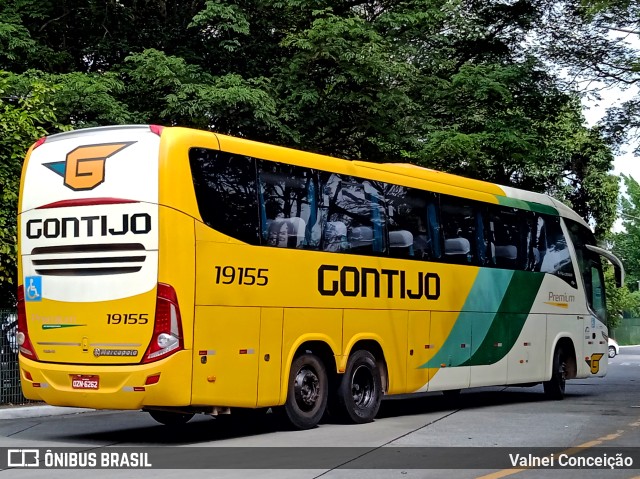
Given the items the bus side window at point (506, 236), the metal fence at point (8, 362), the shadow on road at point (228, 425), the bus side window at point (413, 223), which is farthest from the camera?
the bus side window at point (506, 236)

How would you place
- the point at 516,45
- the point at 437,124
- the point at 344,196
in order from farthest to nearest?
the point at 516,45 < the point at 437,124 < the point at 344,196

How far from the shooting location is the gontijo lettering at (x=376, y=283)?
48.1ft

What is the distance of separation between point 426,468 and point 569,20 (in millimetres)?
21788

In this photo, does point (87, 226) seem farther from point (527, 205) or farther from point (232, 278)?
point (527, 205)

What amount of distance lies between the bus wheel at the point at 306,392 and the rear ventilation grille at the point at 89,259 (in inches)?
111

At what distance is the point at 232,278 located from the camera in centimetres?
1298

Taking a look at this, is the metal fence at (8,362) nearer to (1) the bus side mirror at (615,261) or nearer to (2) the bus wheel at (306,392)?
(2) the bus wheel at (306,392)

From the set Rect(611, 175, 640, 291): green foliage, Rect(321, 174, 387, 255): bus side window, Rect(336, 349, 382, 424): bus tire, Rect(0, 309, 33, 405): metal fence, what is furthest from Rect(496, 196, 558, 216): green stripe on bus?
Rect(611, 175, 640, 291): green foliage

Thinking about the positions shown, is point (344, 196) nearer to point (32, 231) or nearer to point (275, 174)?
point (275, 174)

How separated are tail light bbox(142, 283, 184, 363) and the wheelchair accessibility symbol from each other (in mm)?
1731

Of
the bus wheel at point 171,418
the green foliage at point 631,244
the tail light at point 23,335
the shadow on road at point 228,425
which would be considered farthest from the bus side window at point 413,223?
the green foliage at point 631,244

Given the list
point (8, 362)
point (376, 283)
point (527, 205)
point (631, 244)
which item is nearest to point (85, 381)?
point (376, 283)

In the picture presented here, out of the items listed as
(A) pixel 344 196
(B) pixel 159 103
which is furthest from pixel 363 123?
(A) pixel 344 196

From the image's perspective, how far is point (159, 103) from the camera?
Result: 2283 centimetres
